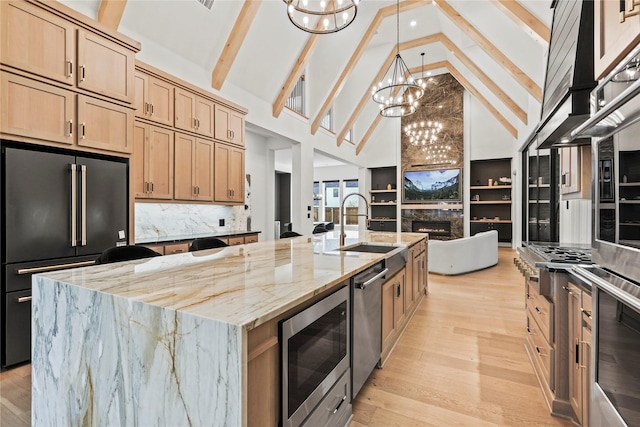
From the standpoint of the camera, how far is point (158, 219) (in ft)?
13.8

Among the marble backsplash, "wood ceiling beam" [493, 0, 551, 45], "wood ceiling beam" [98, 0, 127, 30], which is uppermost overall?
"wood ceiling beam" [493, 0, 551, 45]

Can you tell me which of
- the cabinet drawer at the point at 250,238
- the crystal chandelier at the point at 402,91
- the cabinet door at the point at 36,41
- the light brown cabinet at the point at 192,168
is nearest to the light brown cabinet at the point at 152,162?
the light brown cabinet at the point at 192,168

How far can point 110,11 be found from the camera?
3.27m

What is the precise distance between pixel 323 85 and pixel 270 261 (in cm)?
606

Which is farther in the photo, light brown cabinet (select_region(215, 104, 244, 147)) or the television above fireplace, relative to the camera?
the television above fireplace

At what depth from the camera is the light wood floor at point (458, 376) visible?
70.2 inches

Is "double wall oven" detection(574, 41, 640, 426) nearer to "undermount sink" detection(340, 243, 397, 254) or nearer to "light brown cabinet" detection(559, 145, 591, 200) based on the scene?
"light brown cabinet" detection(559, 145, 591, 200)

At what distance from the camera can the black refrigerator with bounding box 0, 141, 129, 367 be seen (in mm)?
2312

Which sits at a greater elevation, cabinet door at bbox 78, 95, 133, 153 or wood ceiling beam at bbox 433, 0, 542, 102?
wood ceiling beam at bbox 433, 0, 542, 102

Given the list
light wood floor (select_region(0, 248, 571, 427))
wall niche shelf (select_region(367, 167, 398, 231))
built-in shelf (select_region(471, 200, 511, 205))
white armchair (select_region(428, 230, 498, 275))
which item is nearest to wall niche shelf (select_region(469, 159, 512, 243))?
built-in shelf (select_region(471, 200, 511, 205))

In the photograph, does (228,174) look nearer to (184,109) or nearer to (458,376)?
(184,109)

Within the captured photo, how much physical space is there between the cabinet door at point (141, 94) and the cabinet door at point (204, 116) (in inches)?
29.3

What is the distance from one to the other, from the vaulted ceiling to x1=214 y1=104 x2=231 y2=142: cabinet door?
388mm

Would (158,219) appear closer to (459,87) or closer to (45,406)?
(45,406)
